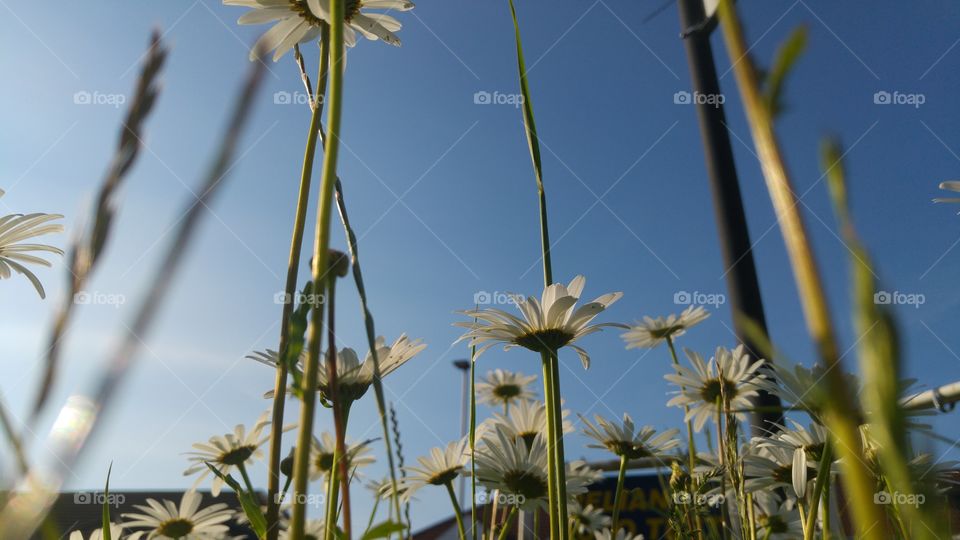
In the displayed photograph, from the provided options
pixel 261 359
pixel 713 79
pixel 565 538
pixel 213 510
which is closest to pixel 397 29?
pixel 261 359

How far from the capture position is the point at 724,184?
2.20 meters

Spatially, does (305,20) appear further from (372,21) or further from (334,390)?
(334,390)

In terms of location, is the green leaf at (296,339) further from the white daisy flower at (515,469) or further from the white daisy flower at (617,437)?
the white daisy flower at (617,437)

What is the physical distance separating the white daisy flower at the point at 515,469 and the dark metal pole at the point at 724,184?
0.98 m

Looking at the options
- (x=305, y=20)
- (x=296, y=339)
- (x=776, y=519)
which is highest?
(x=305, y=20)

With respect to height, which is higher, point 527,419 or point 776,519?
point 527,419

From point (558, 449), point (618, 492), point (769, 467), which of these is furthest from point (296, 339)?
point (769, 467)

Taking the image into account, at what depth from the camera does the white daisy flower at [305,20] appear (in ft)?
2.56

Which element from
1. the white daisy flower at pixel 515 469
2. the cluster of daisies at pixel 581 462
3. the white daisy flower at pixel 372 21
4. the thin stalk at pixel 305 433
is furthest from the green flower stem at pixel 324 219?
the white daisy flower at pixel 515 469

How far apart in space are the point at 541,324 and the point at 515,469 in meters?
0.30

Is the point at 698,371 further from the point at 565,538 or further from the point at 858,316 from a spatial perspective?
the point at 858,316

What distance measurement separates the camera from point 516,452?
45.9 inches

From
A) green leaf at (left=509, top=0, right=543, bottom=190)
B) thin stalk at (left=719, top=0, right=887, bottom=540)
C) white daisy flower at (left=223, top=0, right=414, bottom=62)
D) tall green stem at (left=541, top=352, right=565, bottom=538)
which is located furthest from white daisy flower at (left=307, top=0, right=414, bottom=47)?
thin stalk at (left=719, top=0, right=887, bottom=540)

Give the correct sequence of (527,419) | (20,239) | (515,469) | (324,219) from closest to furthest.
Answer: (324,219), (20,239), (515,469), (527,419)
